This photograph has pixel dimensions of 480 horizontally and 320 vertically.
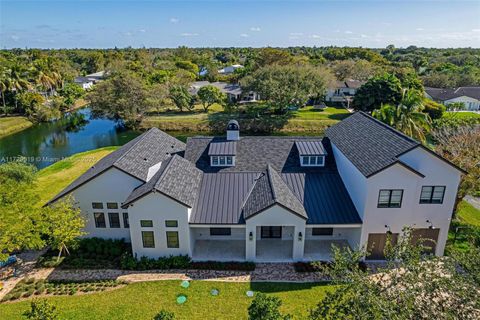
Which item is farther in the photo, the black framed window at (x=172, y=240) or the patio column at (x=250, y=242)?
the black framed window at (x=172, y=240)

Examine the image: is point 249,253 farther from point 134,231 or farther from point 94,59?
point 94,59

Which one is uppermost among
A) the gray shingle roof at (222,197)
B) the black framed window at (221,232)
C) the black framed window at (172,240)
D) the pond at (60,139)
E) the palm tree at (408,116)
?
the palm tree at (408,116)

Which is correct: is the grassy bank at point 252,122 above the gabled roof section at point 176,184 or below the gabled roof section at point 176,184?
below

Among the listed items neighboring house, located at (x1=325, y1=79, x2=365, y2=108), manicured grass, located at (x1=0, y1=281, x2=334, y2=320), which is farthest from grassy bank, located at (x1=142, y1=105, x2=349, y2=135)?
manicured grass, located at (x1=0, y1=281, x2=334, y2=320)

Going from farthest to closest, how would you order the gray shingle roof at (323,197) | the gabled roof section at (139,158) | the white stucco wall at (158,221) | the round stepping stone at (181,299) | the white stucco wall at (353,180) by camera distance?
1. the gabled roof section at (139,158)
2. the gray shingle roof at (323,197)
3. the white stucco wall at (353,180)
4. the white stucco wall at (158,221)
5. the round stepping stone at (181,299)

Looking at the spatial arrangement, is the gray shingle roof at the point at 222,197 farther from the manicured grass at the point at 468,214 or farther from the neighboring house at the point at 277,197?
the manicured grass at the point at 468,214

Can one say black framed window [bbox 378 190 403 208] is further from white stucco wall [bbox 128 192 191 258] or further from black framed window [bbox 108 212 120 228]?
black framed window [bbox 108 212 120 228]

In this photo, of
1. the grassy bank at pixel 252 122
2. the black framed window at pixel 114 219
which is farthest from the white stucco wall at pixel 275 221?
the grassy bank at pixel 252 122
